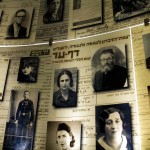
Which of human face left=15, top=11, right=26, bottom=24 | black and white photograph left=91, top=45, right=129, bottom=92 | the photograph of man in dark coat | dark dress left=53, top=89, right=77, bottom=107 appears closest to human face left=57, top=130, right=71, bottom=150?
dark dress left=53, top=89, right=77, bottom=107

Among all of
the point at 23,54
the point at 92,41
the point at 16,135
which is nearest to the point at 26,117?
the point at 16,135

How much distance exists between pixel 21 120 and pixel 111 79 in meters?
0.45

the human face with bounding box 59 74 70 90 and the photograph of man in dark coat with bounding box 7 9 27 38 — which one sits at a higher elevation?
the photograph of man in dark coat with bounding box 7 9 27 38

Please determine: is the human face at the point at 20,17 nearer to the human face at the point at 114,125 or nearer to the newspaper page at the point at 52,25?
the newspaper page at the point at 52,25

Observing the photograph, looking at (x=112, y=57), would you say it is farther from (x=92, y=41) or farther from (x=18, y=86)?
(x=18, y=86)

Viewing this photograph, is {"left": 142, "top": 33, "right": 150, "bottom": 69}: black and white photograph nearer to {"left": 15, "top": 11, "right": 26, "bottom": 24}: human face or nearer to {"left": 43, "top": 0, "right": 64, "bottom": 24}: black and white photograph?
{"left": 43, "top": 0, "right": 64, "bottom": 24}: black and white photograph

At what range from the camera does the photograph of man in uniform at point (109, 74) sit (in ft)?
3.24

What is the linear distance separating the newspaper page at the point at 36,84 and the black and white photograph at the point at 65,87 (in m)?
0.04

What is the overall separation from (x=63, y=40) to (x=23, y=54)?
0.23m

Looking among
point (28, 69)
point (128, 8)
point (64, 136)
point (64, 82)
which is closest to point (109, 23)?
point (128, 8)

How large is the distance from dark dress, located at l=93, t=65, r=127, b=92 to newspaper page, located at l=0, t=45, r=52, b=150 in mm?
240

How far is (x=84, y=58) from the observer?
1114mm

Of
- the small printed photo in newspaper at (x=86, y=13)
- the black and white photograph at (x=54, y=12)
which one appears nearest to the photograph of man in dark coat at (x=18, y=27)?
the black and white photograph at (x=54, y=12)

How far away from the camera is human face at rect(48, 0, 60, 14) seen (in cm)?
131
